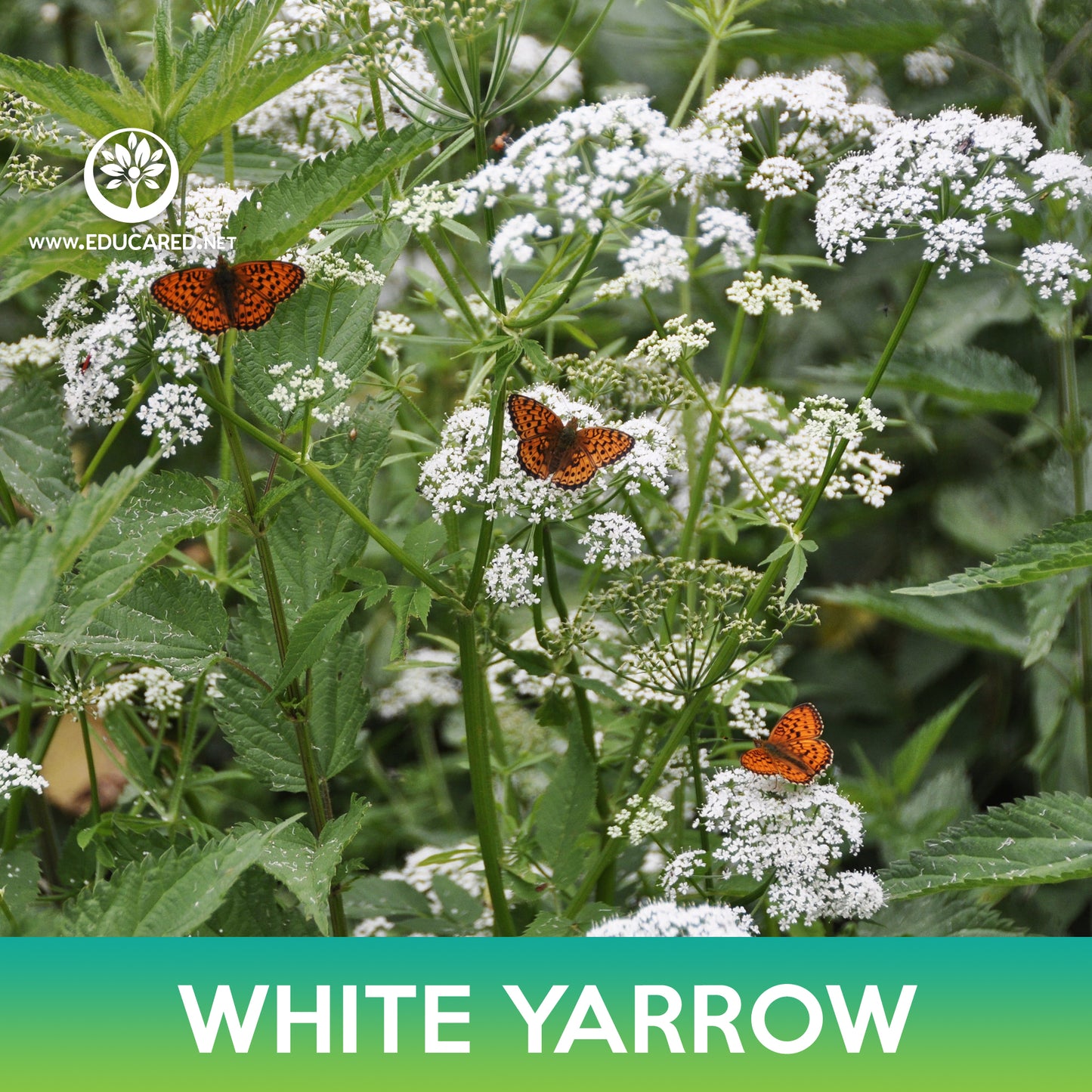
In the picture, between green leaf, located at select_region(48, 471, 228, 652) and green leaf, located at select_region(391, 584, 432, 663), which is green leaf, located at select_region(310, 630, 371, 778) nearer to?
green leaf, located at select_region(391, 584, 432, 663)

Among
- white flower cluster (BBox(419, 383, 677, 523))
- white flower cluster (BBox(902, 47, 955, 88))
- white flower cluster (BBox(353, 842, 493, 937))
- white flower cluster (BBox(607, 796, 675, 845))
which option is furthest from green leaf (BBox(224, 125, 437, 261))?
white flower cluster (BBox(902, 47, 955, 88))

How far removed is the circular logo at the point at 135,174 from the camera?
164 cm

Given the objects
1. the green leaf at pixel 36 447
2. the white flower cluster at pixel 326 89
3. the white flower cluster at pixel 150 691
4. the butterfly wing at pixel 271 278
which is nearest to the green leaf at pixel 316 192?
the butterfly wing at pixel 271 278

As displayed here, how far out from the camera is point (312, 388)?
1.63m

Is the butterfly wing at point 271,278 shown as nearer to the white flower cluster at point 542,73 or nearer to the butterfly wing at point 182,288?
the butterfly wing at point 182,288

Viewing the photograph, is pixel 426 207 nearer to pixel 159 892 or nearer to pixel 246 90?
pixel 246 90

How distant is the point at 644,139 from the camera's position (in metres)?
1.67

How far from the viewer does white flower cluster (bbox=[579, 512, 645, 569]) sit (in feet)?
6.00

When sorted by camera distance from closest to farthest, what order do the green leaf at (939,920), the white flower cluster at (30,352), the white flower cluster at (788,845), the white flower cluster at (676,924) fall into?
the white flower cluster at (676,924) → the white flower cluster at (788,845) → the green leaf at (939,920) → the white flower cluster at (30,352)

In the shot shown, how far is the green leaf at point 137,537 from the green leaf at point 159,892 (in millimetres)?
337

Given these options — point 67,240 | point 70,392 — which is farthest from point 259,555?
point 67,240

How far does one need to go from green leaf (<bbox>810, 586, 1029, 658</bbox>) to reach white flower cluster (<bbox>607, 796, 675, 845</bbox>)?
1.03m

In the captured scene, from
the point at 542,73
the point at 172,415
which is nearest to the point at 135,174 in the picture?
the point at 172,415

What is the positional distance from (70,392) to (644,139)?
38.7 inches
